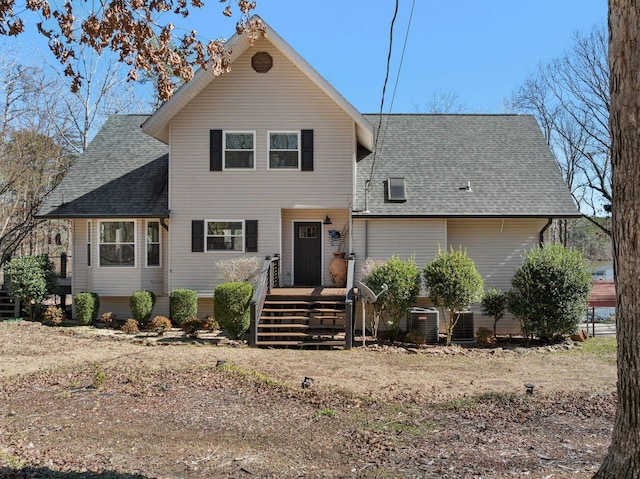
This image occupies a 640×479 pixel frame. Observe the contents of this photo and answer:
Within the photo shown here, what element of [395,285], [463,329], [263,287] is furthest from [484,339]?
[263,287]

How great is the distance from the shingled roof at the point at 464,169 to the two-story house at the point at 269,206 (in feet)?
0.25

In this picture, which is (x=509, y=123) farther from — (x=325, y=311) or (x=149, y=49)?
(x=149, y=49)

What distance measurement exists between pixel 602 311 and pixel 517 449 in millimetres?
21817

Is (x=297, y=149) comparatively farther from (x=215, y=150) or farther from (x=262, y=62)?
(x=262, y=62)

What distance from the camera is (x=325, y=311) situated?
42.1 feet

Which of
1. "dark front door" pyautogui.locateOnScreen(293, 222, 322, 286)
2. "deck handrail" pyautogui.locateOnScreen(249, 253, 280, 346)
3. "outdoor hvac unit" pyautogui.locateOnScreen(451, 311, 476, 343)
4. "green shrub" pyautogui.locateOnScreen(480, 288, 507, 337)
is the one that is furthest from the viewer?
"dark front door" pyautogui.locateOnScreen(293, 222, 322, 286)

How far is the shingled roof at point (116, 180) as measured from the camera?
15.3m

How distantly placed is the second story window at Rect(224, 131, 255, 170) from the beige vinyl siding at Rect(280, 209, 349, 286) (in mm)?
1791

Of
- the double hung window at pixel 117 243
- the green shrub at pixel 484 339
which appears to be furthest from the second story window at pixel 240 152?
the green shrub at pixel 484 339

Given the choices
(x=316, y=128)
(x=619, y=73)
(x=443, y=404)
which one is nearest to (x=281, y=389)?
(x=443, y=404)

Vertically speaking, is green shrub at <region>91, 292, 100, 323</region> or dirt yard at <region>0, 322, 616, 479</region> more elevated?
green shrub at <region>91, 292, 100, 323</region>

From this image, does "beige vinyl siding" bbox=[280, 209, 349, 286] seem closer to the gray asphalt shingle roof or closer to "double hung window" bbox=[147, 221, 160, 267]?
the gray asphalt shingle roof

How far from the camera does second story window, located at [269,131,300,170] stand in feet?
49.8

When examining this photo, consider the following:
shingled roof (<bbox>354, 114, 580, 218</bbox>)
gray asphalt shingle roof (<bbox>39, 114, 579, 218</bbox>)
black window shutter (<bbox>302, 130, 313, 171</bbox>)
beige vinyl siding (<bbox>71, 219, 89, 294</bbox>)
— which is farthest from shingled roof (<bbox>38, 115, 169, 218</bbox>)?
shingled roof (<bbox>354, 114, 580, 218</bbox>)
